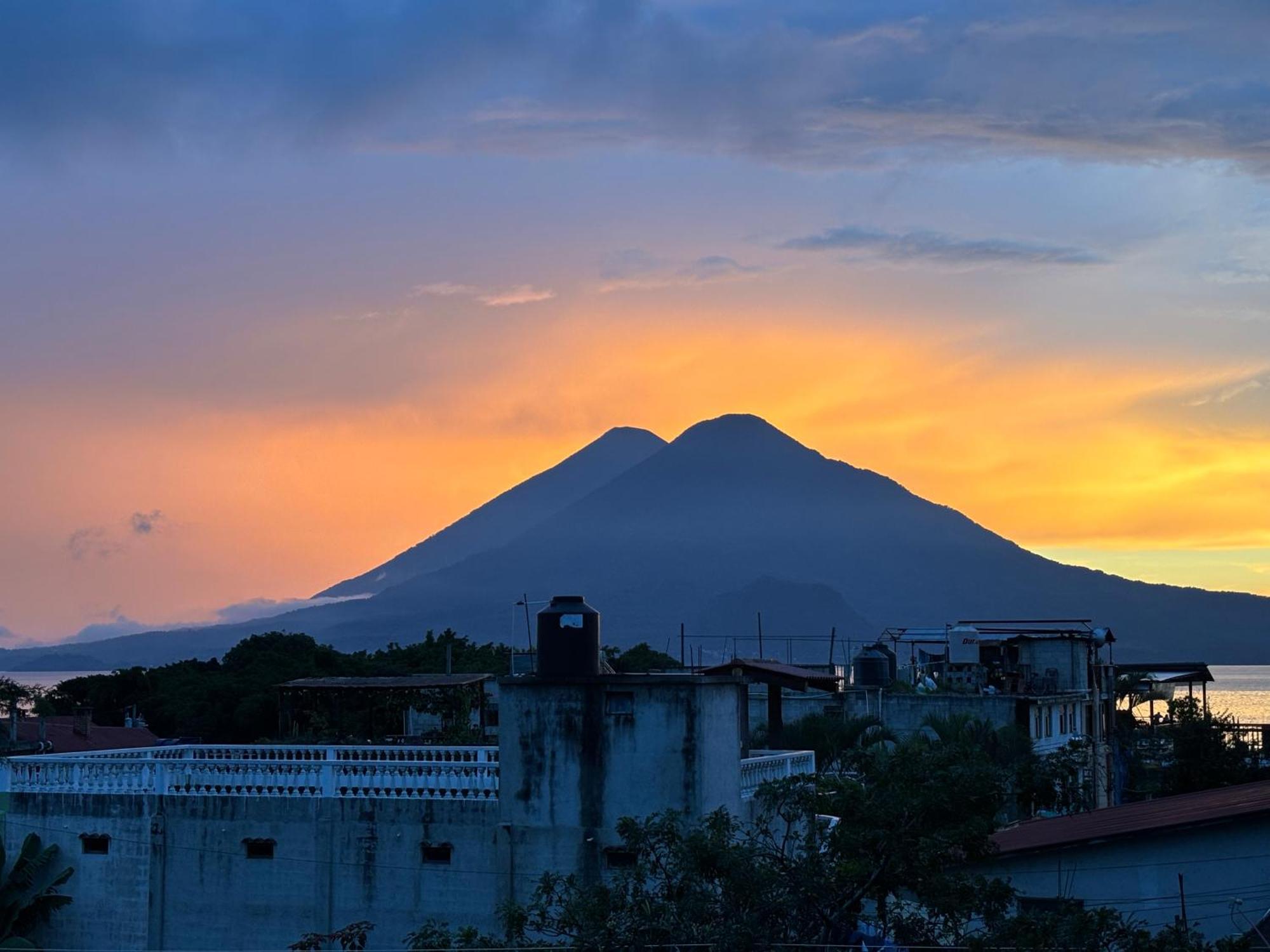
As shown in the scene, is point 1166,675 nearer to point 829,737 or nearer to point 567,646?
point 829,737

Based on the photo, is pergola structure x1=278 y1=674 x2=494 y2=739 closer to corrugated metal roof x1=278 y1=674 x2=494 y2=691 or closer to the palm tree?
corrugated metal roof x1=278 y1=674 x2=494 y2=691

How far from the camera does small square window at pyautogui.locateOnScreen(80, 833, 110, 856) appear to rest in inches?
1229

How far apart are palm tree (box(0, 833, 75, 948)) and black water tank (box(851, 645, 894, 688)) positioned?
36.6 metres

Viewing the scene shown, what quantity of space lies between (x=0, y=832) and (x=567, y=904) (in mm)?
14698

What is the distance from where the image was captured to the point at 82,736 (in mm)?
65188

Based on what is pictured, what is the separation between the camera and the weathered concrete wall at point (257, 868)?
2977cm

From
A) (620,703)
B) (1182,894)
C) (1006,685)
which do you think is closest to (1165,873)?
(1182,894)

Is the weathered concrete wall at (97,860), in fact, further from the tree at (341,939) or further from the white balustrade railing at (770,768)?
the white balustrade railing at (770,768)

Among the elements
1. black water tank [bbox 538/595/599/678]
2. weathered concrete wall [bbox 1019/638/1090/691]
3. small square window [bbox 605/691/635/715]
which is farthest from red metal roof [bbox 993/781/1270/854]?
weathered concrete wall [bbox 1019/638/1090/691]

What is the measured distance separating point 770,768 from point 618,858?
14.0 ft

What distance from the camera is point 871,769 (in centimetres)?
2383

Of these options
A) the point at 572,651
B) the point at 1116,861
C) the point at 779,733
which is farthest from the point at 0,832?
the point at 1116,861

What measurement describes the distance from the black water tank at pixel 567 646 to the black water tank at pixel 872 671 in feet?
111

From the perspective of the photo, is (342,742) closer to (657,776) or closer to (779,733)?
(779,733)
